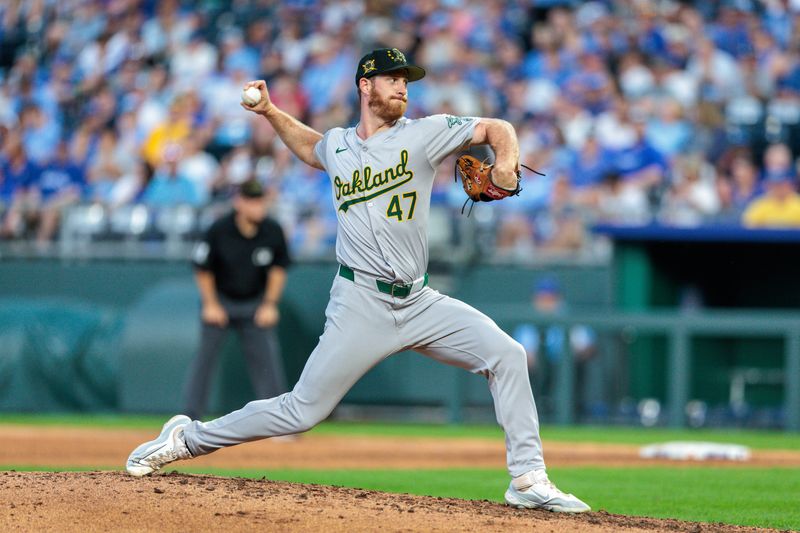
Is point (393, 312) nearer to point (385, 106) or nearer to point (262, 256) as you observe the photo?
point (385, 106)

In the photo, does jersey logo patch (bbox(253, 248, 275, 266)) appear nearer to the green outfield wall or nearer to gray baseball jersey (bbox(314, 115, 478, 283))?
the green outfield wall

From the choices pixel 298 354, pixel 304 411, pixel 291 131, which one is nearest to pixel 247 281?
pixel 298 354

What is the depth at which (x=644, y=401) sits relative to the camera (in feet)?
42.4

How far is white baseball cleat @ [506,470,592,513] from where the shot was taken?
5703 mm

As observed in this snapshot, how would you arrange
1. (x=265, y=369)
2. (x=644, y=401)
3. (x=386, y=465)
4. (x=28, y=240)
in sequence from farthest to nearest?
1. (x=28, y=240)
2. (x=644, y=401)
3. (x=265, y=369)
4. (x=386, y=465)

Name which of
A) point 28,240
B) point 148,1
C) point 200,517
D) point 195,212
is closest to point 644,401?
point 195,212

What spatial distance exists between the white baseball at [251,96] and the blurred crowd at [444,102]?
7.67 m

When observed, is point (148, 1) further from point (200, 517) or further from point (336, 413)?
point (200, 517)

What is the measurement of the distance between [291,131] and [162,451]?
154 centimetres

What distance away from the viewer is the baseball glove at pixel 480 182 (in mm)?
5480

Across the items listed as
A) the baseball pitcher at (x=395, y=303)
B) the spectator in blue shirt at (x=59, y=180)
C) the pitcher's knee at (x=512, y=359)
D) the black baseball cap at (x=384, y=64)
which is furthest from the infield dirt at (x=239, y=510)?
the spectator in blue shirt at (x=59, y=180)

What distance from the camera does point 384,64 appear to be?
572 centimetres

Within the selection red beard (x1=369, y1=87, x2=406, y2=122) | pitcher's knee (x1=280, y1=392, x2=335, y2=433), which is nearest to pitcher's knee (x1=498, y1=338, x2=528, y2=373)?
pitcher's knee (x1=280, y1=392, x2=335, y2=433)

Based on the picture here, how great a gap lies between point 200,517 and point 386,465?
3796 millimetres
